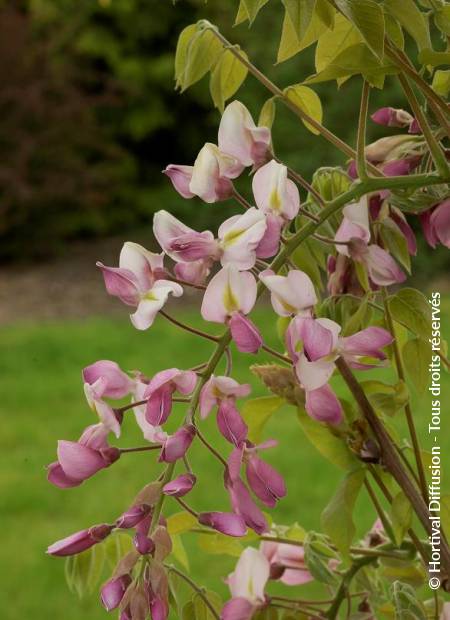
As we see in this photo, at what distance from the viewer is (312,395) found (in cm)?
66

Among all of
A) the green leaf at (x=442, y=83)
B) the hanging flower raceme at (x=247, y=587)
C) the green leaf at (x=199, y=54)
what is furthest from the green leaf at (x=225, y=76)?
the hanging flower raceme at (x=247, y=587)

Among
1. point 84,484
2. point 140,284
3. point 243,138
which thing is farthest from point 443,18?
point 84,484

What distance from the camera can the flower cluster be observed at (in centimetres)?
60

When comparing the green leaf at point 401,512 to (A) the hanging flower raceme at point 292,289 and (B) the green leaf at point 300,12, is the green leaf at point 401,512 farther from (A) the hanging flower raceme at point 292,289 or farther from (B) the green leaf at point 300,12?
(B) the green leaf at point 300,12

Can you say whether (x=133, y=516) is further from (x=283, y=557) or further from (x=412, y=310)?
(x=283, y=557)

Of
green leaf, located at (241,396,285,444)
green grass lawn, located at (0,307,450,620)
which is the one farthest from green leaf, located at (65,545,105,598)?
green grass lawn, located at (0,307,450,620)

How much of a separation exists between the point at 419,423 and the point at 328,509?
3.93 metres

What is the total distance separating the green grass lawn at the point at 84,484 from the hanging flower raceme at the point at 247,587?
2073mm

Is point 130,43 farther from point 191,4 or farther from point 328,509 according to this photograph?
point 328,509

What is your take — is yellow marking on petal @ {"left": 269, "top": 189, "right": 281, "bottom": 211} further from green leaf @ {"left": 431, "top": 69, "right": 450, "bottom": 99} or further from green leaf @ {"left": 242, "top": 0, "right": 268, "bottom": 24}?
green leaf @ {"left": 431, "top": 69, "right": 450, "bottom": 99}

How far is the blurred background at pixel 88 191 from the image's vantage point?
4.38 metres

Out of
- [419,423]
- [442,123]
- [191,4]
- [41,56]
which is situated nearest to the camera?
[442,123]

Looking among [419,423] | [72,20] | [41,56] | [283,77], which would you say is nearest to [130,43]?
[72,20]

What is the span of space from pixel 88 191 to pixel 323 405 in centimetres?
877
